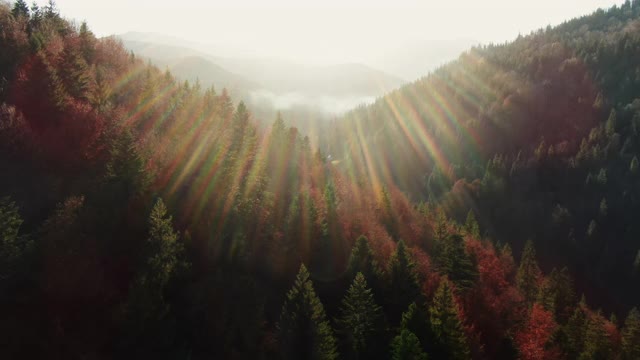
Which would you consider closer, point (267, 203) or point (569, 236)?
point (267, 203)

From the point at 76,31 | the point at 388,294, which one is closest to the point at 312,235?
the point at 388,294

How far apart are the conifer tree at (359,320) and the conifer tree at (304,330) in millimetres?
2792

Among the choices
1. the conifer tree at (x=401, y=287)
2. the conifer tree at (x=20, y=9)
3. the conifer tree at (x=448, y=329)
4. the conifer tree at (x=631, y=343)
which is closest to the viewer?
the conifer tree at (x=448, y=329)

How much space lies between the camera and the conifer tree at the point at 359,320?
5266cm

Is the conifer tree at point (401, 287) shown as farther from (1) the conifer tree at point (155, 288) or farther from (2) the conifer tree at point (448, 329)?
(1) the conifer tree at point (155, 288)

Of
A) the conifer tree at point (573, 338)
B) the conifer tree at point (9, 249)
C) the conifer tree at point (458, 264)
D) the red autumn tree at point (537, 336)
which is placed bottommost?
the conifer tree at point (573, 338)

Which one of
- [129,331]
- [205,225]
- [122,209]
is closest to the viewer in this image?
[129,331]

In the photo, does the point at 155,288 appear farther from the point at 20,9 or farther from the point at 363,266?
the point at 20,9

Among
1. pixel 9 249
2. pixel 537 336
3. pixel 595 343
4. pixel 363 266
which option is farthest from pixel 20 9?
pixel 595 343

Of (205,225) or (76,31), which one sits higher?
(76,31)

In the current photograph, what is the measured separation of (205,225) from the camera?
61.4 metres

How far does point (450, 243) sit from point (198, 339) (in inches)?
1677

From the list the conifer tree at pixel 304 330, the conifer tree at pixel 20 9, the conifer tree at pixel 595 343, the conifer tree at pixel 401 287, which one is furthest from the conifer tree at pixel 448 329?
the conifer tree at pixel 20 9

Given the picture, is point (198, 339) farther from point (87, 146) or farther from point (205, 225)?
point (87, 146)
